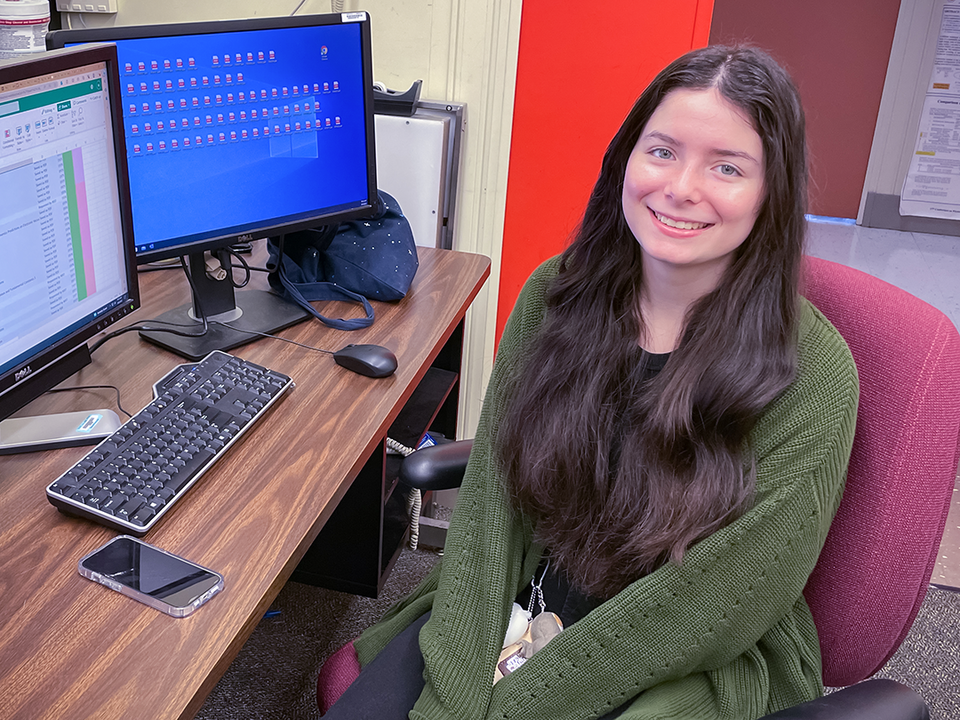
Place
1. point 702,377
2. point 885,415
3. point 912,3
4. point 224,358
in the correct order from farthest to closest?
point 912,3, point 224,358, point 702,377, point 885,415

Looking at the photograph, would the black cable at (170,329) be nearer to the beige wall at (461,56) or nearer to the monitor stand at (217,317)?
the monitor stand at (217,317)

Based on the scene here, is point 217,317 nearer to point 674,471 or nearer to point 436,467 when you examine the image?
point 436,467

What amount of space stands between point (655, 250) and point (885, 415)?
12.2 inches

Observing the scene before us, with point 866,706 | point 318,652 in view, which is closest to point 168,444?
point 866,706

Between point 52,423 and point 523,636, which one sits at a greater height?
point 52,423

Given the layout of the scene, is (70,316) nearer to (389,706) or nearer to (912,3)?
(389,706)

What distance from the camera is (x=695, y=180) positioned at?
3.26 feet

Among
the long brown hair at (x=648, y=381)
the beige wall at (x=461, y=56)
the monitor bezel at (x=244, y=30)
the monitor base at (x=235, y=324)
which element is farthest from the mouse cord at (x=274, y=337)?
the beige wall at (x=461, y=56)

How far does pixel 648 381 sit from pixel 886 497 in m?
0.30

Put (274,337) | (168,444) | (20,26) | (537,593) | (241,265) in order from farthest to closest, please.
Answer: (20,26) < (241,265) < (274,337) < (537,593) < (168,444)

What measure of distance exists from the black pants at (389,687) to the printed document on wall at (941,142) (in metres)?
4.02

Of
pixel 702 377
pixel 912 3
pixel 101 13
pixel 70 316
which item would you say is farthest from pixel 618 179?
pixel 912 3

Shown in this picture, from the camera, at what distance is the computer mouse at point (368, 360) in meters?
1.32

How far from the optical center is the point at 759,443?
1.00 metres
